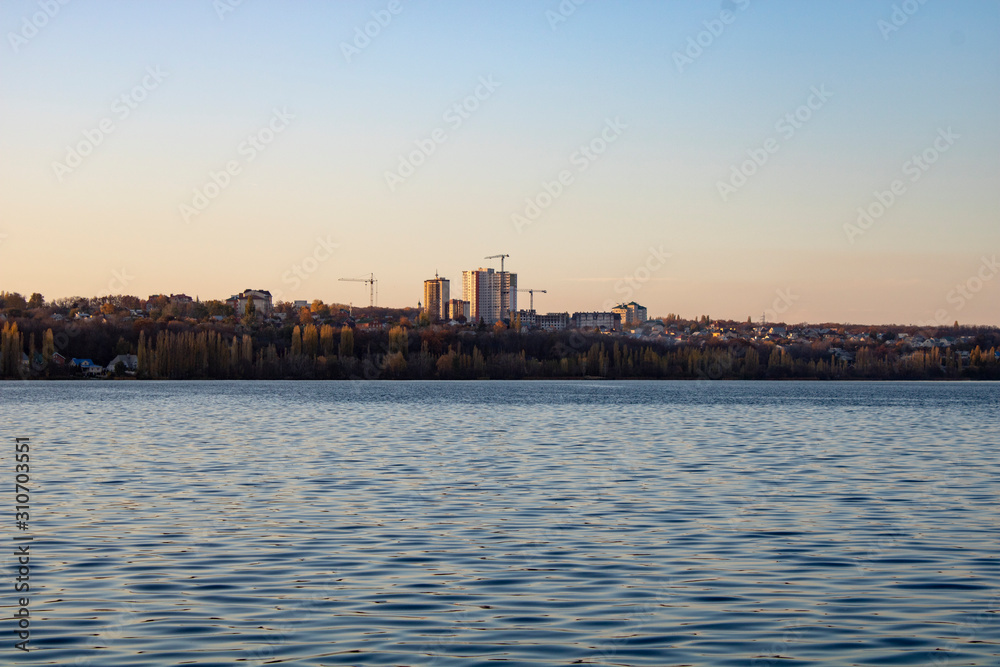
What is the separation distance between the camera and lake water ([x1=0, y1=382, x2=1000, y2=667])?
11977mm

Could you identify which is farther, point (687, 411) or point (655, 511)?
point (687, 411)

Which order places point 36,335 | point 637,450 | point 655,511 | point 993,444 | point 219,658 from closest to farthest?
point 219,658 → point 655,511 → point 637,450 → point 993,444 → point 36,335

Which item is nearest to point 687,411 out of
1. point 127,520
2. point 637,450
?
point 637,450

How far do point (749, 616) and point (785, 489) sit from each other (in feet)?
47.2

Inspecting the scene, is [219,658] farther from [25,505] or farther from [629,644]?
[25,505]

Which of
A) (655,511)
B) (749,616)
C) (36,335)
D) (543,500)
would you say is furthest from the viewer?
(36,335)

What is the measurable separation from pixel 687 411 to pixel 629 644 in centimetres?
6638

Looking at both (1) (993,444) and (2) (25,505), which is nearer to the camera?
(2) (25,505)

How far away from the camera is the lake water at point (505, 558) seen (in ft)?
39.3

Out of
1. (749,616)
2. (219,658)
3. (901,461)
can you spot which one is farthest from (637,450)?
(219,658)

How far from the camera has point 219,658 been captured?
11250 mm

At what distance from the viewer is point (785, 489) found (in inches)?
1065

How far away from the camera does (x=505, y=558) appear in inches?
671

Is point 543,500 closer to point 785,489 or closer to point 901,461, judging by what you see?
point 785,489
